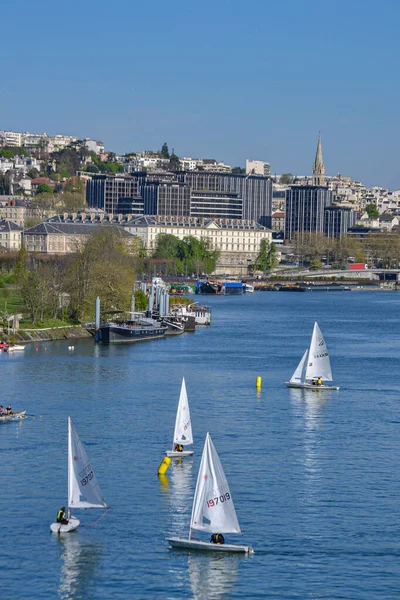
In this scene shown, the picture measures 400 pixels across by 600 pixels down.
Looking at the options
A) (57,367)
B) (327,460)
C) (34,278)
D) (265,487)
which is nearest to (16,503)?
(265,487)

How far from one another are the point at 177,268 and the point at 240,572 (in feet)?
442

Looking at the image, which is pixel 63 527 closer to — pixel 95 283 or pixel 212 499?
pixel 212 499

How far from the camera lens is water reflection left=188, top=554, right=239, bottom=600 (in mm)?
23844

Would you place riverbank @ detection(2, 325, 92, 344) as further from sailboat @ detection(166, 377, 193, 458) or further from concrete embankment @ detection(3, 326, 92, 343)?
sailboat @ detection(166, 377, 193, 458)

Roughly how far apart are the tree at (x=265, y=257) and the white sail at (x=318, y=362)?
129m

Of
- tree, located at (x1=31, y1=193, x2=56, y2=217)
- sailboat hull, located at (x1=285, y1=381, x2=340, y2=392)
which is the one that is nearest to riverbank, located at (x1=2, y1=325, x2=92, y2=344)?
sailboat hull, located at (x1=285, y1=381, x2=340, y2=392)

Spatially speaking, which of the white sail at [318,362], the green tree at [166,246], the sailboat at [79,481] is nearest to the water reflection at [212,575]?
the sailboat at [79,481]

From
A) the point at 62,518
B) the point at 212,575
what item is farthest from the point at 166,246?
the point at 212,575

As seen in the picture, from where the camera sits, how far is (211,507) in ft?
83.3

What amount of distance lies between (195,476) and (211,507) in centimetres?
644

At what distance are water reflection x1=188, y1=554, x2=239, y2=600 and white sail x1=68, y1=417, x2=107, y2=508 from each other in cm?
274

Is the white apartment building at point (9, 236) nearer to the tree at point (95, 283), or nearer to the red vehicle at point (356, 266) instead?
the red vehicle at point (356, 266)

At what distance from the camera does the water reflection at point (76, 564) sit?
78.3 feet

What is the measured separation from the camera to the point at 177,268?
159 metres
